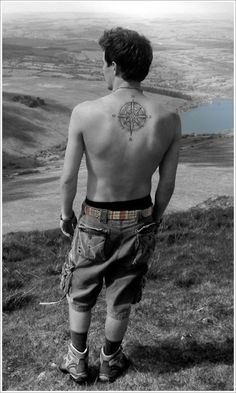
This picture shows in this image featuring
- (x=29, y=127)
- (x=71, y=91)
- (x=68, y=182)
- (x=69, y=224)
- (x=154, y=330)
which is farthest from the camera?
(x=71, y=91)

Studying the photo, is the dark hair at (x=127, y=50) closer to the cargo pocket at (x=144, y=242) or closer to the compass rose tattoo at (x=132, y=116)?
the compass rose tattoo at (x=132, y=116)

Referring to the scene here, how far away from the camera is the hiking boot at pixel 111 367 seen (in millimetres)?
4059

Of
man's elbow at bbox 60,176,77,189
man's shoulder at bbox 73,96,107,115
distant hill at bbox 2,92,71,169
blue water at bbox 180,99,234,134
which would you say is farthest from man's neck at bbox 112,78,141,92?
blue water at bbox 180,99,234,134

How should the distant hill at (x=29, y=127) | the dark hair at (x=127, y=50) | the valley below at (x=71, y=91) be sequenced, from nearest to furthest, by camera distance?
the dark hair at (x=127, y=50)
the valley below at (x=71, y=91)
the distant hill at (x=29, y=127)

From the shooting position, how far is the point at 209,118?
87.2 meters

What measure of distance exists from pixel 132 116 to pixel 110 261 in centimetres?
109

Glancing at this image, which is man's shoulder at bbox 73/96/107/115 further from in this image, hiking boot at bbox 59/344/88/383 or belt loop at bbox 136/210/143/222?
hiking boot at bbox 59/344/88/383

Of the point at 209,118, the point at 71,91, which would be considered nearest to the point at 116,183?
the point at 71,91

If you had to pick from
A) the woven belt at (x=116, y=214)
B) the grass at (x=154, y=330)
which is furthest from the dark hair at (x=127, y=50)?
the grass at (x=154, y=330)

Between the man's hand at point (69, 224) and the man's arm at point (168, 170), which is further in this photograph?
the man's hand at point (69, 224)

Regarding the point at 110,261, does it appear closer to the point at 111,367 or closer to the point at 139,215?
the point at 139,215

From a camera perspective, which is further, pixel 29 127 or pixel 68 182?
pixel 29 127

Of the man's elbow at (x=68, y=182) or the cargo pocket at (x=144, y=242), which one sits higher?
the man's elbow at (x=68, y=182)

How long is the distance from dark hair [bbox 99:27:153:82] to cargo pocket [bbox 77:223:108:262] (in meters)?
1.15
